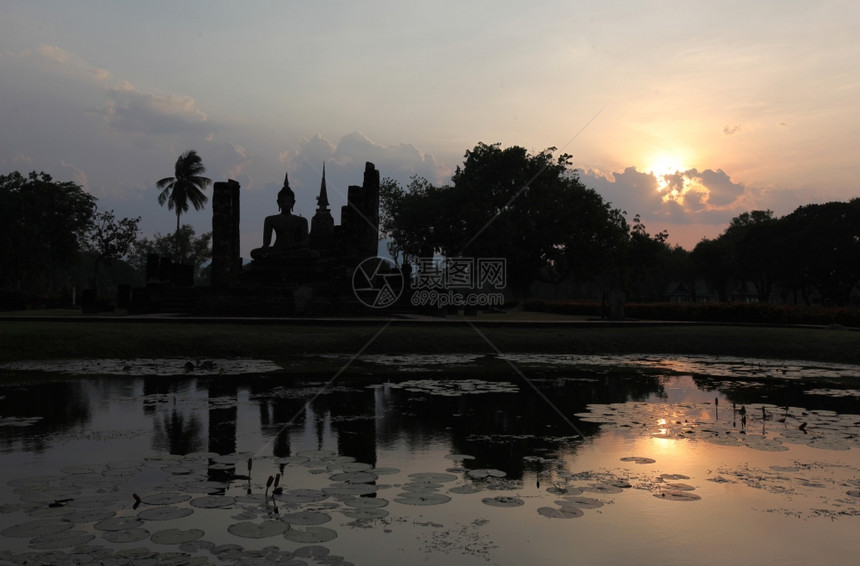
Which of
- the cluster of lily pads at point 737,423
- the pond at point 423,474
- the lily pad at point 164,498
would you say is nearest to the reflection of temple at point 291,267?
the pond at point 423,474

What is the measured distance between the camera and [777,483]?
6.68m

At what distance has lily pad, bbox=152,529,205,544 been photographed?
4891mm

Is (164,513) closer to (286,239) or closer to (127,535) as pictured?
(127,535)

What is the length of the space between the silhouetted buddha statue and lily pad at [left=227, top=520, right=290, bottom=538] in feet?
109

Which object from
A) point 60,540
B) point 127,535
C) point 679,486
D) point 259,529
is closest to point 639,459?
point 679,486

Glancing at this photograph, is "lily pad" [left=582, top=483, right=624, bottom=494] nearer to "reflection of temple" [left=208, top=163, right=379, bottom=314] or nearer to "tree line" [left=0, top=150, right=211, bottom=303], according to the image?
"reflection of temple" [left=208, top=163, right=379, bottom=314]

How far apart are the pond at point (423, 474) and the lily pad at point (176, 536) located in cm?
2

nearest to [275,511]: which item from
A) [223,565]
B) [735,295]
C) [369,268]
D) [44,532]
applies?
[223,565]

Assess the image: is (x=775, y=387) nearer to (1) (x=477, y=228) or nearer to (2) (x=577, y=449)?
(2) (x=577, y=449)

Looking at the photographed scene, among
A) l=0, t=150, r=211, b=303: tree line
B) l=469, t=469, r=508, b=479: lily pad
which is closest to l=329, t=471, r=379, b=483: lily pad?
l=469, t=469, r=508, b=479: lily pad

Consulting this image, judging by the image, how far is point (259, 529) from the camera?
5.12 meters

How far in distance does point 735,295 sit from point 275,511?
394 feet

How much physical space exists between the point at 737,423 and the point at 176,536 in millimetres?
7751

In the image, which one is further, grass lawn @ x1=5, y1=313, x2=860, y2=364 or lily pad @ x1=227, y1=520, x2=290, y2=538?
grass lawn @ x1=5, y1=313, x2=860, y2=364
